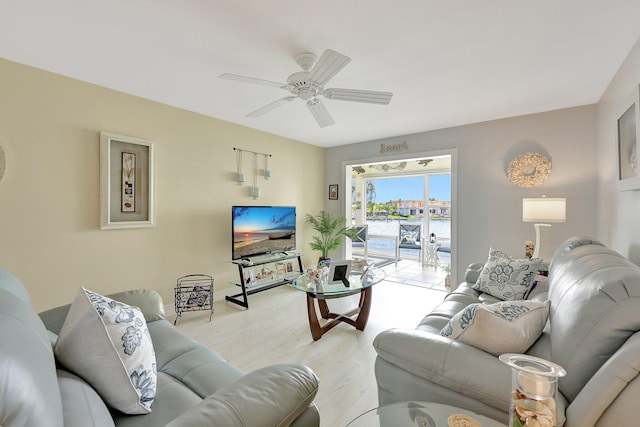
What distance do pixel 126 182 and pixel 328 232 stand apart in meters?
2.99

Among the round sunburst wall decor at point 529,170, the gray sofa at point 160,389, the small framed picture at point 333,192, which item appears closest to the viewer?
the gray sofa at point 160,389

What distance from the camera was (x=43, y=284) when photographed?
Result: 247 cm

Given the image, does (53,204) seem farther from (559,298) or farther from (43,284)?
(559,298)

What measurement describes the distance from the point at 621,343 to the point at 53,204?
371 centimetres

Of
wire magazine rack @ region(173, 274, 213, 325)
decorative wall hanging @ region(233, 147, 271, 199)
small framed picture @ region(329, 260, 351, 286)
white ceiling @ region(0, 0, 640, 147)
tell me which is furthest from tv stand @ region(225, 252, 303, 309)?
white ceiling @ region(0, 0, 640, 147)

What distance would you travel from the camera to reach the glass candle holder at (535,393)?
69cm

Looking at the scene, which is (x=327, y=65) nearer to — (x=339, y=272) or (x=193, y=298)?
(x=339, y=272)

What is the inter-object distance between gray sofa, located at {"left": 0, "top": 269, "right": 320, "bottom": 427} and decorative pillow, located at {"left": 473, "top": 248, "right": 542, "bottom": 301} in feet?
6.20

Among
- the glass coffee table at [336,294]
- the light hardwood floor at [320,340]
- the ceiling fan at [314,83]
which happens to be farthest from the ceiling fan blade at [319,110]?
the light hardwood floor at [320,340]

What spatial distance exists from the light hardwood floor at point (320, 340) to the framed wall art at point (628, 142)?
2092mm

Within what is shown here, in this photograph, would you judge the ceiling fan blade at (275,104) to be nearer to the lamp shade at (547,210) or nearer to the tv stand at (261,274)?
the tv stand at (261,274)

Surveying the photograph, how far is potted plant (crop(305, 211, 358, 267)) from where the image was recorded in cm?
485

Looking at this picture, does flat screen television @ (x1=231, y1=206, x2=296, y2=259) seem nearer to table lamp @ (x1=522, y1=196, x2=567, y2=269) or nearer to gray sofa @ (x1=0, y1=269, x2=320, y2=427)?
gray sofa @ (x1=0, y1=269, x2=320, y2=427)

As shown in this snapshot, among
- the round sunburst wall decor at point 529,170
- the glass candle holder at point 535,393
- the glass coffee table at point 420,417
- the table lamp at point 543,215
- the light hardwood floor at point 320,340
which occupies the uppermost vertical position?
the round sunburst wall decor at point 529,170
